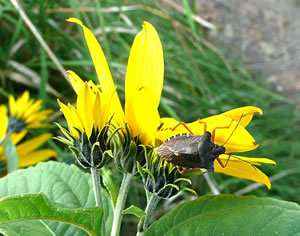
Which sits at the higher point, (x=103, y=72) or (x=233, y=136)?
(x=103, y=72)

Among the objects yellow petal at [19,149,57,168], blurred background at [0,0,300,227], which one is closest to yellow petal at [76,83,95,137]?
blurred background at [0,0,300,227]

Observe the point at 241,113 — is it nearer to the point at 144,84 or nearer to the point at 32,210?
the point at 144,84

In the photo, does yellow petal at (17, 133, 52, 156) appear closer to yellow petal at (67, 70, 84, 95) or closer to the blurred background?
the blurred background

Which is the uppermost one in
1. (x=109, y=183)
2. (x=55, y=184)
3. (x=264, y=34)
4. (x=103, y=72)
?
(x=103, y=72)

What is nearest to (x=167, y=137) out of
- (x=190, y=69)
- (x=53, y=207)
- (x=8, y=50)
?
(x=53, y=207)

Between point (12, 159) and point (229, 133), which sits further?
point (12, 159)

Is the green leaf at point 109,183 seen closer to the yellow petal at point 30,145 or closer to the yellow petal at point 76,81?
the yellow petal at point 76,81

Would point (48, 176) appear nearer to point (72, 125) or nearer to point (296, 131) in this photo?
point (72, 125)


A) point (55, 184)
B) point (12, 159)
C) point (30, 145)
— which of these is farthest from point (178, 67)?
point (55, 184)
